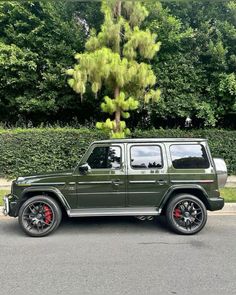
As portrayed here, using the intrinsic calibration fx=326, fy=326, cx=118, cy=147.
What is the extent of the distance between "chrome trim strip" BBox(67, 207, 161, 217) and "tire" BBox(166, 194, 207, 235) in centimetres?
27

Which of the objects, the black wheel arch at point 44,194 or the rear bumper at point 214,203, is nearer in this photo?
the black wheel arch at point 44,194

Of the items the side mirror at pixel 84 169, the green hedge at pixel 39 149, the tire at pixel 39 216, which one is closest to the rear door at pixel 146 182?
the side mirror at pixel 84 169

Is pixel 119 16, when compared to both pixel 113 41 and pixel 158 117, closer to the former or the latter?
pixel 113 41

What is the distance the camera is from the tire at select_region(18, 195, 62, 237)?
577 cm

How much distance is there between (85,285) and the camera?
3.84 m

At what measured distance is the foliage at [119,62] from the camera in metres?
9.33

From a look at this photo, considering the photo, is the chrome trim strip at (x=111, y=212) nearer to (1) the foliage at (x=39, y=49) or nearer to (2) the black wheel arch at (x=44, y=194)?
(2) the black wheel arch at (x=44, y=194)

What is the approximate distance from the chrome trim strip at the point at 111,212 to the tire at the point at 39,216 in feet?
0.95

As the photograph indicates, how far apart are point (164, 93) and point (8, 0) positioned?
738cm

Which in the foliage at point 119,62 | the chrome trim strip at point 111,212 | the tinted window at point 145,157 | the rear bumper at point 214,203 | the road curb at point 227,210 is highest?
the foliage at point 119,62

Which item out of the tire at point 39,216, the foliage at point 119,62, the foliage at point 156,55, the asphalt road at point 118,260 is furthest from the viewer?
the foliage at point 156,55

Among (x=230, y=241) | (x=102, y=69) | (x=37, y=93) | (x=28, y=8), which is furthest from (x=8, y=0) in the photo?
(x=230, y=241)

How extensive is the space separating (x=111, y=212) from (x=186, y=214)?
1367mm

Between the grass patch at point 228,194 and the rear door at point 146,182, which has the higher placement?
the grass patch at point 228,194
